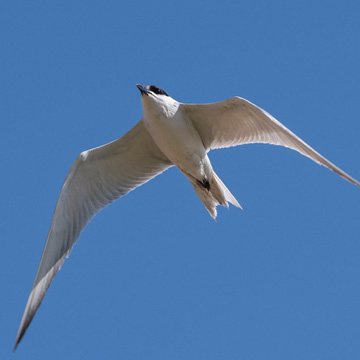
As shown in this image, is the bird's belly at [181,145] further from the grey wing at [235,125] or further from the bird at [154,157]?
the grey wing at [235,125]

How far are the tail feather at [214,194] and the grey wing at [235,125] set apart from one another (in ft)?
1.87

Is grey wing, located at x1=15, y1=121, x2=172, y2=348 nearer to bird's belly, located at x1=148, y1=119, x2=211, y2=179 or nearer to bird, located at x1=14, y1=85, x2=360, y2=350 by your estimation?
bird, located at x1=14, y1=85, x2=360, y2=350

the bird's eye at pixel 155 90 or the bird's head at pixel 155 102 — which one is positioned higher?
the bird's eye at pixel 155 90

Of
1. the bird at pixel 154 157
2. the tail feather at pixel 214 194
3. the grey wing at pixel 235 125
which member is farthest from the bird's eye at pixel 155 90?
the tail feather at pixel 214 194

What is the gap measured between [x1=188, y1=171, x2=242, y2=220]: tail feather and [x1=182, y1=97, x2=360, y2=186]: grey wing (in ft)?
1.87

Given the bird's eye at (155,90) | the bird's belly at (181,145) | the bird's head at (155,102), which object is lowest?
the bird's belly at (181,145)

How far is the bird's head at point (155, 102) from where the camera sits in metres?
9.29

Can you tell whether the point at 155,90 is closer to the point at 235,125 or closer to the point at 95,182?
the point at 235,125

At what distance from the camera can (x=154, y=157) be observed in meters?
10.4

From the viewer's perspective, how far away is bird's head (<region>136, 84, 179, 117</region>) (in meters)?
9.29

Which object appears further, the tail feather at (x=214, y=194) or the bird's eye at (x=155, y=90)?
the tail feather at (x=214, y=194)

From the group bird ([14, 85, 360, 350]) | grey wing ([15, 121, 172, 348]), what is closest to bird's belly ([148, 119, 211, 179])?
bird ([14, 85, 360, 350])

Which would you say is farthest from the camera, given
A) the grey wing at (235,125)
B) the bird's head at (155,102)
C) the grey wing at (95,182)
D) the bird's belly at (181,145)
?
the grey wing at (95,182)

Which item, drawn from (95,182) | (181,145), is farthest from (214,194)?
(95,182)
